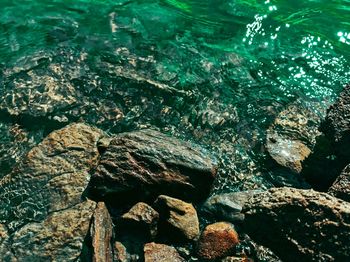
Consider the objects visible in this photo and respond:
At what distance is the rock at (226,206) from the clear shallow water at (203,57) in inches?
21.4

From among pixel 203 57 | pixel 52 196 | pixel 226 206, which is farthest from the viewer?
pixel 203 57

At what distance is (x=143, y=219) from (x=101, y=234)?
608mm

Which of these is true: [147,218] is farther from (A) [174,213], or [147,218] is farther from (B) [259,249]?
(B) [259,249]

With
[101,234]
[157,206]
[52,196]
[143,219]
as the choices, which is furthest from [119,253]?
[52,196]

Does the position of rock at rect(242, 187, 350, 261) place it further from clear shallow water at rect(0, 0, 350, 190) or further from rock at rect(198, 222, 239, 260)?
clear shallow water at rect(0, 0, 350, 190)

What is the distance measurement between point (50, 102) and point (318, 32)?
27.1 feet

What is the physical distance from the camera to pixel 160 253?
495cm

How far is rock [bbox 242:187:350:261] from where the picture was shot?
4.45 m

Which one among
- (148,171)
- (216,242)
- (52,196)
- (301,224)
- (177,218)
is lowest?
(52,196)

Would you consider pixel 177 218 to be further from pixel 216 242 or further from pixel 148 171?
pixel 148 171

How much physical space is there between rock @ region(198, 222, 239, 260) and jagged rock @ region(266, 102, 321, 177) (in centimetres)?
201

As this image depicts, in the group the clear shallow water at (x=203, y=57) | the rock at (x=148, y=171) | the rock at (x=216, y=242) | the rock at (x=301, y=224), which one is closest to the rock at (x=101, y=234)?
the rock at (x=148, y=171)

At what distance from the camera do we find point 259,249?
17.1 ft

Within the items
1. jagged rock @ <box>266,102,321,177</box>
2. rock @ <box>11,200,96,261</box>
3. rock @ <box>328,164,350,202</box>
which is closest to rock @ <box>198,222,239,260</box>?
rock @ <box>328,164,350,202</box>
